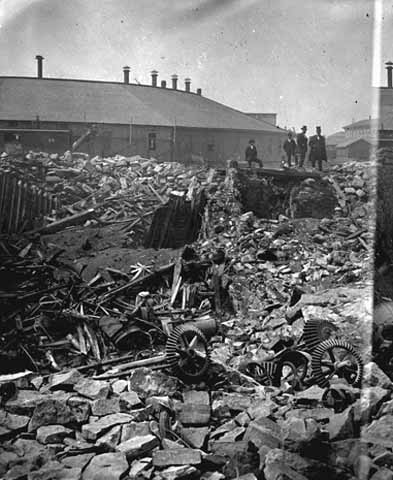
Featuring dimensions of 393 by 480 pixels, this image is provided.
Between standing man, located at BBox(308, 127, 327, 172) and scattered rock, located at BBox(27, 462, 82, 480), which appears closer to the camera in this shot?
scattered rock, located at BBox(27, 462, 82, 480)

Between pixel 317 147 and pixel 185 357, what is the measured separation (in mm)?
12235

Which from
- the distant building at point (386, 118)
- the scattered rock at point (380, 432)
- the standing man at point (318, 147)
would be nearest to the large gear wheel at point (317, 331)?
the scattered rock at point (380, 432)

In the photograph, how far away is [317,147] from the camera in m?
17.1

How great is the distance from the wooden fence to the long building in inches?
315

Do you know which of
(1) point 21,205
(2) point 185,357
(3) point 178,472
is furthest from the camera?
(1) point 21,205

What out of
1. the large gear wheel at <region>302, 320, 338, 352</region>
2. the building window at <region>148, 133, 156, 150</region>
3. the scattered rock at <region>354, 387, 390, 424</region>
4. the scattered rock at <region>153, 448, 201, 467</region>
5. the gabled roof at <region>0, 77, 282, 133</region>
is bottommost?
the scattered rock at <region>153, 448, 201, 467</region>

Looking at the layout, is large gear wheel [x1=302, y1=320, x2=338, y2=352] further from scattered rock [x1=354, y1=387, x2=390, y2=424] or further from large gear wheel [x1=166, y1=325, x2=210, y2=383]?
scattered rock [x1=354, y1=387, x2=390, y2=424]

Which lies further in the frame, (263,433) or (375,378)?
(375,378)

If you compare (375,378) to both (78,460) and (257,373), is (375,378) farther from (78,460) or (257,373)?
(78,460)

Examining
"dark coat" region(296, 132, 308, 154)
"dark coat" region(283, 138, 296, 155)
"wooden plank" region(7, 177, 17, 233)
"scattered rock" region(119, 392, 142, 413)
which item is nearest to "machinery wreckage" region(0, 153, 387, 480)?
"scattered rock" region(119, 392, 142, 413)

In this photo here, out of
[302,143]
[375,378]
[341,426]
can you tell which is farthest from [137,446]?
[302,143]

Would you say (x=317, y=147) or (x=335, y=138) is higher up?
(x=335, y=138)

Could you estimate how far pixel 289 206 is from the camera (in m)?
14.8

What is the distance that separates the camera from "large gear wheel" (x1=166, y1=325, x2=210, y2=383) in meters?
6.35
